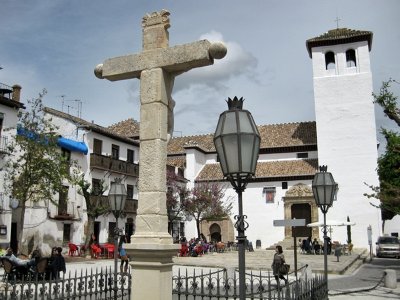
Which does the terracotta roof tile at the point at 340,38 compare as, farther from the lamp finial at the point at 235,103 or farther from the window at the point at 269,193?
the lamp finial at the point at 235,103

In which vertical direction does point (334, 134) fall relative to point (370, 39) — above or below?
below

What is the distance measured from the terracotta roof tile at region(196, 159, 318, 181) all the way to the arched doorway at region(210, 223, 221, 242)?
412 centimetres

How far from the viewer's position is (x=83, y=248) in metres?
24.4

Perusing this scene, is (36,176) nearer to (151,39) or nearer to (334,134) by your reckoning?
(151,39)

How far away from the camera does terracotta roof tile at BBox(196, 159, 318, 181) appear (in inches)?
1375

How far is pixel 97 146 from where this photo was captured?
2964 cm

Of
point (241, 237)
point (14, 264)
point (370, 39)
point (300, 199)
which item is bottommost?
point (14, 264)

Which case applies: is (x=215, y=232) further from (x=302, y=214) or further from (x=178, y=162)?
(x=302, y=214)

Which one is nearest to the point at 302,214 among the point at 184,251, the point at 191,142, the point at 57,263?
the point at 191,142

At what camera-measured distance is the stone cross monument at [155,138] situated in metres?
4.83

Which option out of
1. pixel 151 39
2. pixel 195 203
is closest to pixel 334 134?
pixel 195 203

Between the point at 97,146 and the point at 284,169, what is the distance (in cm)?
1555

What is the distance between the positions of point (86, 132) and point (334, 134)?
749 inches

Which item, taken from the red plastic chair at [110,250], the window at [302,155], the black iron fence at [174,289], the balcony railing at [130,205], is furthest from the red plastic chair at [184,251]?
the black iron fence at [174,289]
